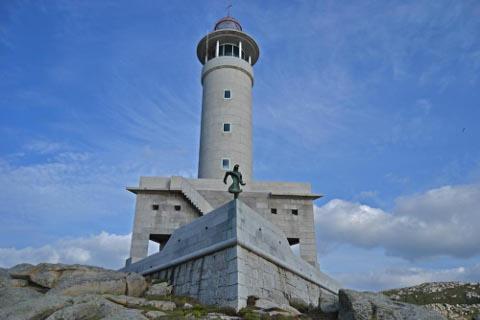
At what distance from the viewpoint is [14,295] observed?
12398mm

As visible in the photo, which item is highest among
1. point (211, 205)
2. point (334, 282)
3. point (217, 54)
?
point (217, 54)

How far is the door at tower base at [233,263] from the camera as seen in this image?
1248 cm

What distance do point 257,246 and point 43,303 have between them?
22.1 feet

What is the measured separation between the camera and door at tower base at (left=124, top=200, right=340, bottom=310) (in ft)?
40.9

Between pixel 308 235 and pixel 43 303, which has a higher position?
pixel 308 235

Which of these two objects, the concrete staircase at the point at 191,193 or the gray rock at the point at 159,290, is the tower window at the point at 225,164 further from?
the gray rock at the point at 159,290

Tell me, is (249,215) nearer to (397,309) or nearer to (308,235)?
(397,309)

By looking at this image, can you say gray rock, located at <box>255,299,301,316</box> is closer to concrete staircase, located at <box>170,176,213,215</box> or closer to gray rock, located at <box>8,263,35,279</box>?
gray rock, located at <box>8,263,35,279</box>

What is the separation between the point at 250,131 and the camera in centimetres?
2942

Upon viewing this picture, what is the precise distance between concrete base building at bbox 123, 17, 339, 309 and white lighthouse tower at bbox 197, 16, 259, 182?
0.07 meters

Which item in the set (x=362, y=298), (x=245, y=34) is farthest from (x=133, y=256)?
(x=245, y=34)

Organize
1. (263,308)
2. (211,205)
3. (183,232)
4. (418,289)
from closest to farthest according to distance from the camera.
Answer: (263,308) → (183,232) → (211,205) → (418,289)

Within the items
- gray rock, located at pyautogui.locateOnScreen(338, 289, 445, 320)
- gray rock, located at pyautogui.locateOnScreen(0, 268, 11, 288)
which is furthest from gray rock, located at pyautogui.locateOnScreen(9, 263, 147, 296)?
gray rock, located at pyautogui.locateOnScreen(338, 289, 445, 320)

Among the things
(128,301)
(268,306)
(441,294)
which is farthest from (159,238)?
(441,294)
